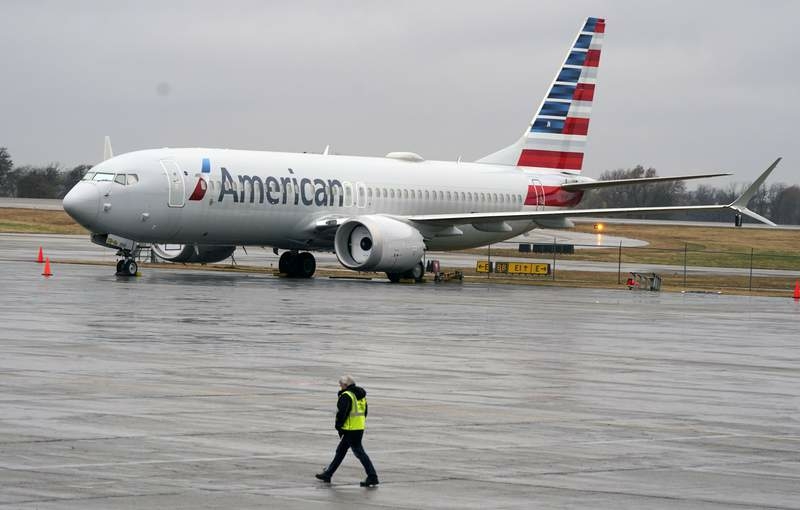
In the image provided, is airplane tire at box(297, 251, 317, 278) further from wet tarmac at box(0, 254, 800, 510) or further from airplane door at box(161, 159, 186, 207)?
wet tarmac at box(0, 254, 800, 510)

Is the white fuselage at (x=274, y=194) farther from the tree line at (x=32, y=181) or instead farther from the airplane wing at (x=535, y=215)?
the tree line at (x=32, y=181)

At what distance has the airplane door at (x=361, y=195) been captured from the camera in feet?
165

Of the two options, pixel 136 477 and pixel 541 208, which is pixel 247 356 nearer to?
pixel 136 477

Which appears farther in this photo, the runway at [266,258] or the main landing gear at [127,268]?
the runway at [266,258]

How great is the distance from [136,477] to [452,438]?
409 centimetres

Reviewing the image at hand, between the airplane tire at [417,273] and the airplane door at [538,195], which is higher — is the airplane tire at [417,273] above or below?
below

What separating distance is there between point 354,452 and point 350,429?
229 mm

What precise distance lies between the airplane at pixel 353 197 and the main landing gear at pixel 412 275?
0.16 ft

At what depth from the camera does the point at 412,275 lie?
49594 mm

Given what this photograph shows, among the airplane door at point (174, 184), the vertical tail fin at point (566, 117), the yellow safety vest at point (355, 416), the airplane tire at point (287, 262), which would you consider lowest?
the yellow safety vest at point (355, 416)

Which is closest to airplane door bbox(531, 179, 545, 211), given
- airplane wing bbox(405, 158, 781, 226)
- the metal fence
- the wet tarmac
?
the metal fence

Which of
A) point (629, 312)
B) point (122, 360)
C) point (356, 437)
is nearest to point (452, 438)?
point (356, 437)

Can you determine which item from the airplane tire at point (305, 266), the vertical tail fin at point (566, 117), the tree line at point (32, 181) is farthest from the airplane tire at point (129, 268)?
the tree line at point (32, 181)

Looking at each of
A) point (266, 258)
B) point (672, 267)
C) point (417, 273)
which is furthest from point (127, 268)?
point (672, 267)
